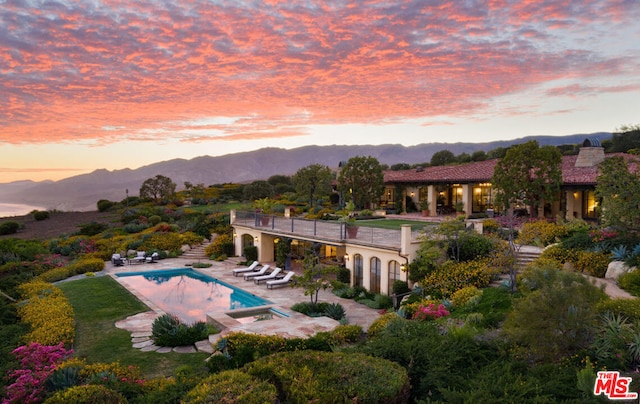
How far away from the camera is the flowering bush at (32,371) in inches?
309

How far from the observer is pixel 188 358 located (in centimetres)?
1101

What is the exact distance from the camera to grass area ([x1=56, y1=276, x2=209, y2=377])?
35.3ft

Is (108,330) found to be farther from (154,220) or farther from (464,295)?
(154,220)

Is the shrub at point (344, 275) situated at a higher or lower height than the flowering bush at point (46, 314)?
lower

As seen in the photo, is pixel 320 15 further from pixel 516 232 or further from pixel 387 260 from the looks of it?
pixel 516 232

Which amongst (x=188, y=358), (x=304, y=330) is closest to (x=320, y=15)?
(x=304, y=330)

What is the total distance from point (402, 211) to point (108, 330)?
2591cm

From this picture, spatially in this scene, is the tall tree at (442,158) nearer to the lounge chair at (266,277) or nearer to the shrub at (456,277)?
the lounge chair at (266,277)

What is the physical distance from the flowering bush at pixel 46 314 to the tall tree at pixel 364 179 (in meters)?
22.7

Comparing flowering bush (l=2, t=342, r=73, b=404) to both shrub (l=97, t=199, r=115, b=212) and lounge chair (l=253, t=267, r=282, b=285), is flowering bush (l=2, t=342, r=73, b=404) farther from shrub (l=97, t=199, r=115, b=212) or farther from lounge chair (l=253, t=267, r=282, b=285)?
shrub (l=97, t=199, r=115, b=212)

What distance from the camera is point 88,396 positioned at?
700cm

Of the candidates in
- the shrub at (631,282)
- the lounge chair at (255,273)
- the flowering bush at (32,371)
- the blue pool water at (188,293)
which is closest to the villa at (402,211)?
the lounge chair at (255,273)

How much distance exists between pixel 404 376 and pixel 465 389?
0.96 m

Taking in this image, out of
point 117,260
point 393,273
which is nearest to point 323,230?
point 393,273
